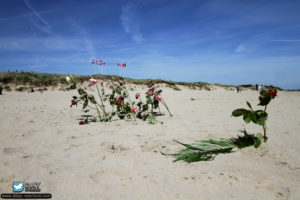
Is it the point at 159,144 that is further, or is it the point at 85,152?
the point at 159,144

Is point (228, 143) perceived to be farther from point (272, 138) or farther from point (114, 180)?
point (114, 180)

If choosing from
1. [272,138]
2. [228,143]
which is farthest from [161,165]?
[272,138]

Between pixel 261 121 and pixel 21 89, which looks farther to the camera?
pixel 21 89

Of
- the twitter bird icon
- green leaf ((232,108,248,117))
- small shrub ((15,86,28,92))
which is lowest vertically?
the twitter bird icon

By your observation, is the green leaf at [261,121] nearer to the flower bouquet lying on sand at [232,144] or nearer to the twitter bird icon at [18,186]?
the flower bouquet lying on sand at [232,144]

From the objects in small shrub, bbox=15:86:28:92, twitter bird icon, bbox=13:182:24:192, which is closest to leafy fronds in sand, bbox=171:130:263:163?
twitter bird icon, bbox=13:182:24:192

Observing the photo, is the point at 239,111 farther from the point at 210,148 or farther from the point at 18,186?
the point at 18,186

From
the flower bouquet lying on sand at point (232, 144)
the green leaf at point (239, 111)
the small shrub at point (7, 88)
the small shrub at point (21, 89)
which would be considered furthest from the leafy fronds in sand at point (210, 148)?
the small shrub at point (7, 88)

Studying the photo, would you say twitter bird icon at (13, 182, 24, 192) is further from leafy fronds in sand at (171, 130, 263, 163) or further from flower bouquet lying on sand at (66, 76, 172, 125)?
flower bouquet lying on sand at (66, 76, 172, 125)

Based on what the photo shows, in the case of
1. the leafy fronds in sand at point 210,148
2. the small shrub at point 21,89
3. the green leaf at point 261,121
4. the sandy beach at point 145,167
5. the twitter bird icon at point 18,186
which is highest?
the green leaf at point 261,121

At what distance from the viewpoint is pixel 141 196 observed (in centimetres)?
143

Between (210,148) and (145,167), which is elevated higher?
(210,148)

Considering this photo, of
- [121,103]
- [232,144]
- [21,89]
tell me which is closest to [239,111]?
[232,144]

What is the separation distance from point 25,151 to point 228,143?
2.71 meters
